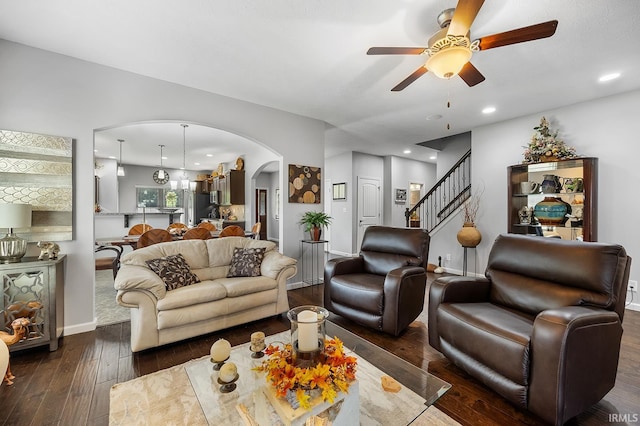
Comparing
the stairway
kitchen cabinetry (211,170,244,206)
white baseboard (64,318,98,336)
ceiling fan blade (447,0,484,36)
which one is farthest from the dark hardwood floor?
kitchen cabinetry (211,170,244,206)

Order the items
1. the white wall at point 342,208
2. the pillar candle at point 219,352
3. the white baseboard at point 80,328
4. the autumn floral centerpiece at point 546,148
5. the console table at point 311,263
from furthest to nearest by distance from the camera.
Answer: the white wall at point 342,208, the console table at point 311,263, the autumn floral centerpiece at point 546,148, the white baseboard at point 80,328, the pillar candle at point 219,352

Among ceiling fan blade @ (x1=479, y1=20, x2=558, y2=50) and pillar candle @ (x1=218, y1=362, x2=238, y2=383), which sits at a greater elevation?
ceiling fan blade @ (x1=479, y1=20, x2=558, y2=50)

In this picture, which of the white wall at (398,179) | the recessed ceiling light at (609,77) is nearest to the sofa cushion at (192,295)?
the recessed ceiling light at (609,77)

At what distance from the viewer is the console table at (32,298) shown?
7.50ft

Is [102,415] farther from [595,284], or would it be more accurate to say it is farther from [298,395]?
[595,284]

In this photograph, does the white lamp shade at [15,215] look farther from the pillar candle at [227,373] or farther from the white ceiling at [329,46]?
the pillar candle at [227,373]

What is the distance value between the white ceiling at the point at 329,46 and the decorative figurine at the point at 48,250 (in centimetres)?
187

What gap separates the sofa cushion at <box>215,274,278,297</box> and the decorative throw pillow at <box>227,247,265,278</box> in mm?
111

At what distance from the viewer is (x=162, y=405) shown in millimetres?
1643

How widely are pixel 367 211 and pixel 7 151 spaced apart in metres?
6.56

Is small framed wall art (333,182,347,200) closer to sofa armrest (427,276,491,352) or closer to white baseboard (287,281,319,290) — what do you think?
white baseboard (287,281,319,290)

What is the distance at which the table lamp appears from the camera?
7.38ft

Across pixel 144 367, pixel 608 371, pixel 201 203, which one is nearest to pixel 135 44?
pixel 144 367

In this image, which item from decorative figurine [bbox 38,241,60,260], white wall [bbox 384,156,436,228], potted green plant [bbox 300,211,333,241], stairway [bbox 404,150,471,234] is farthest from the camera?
white wall [bbox 384,156,436,228]
